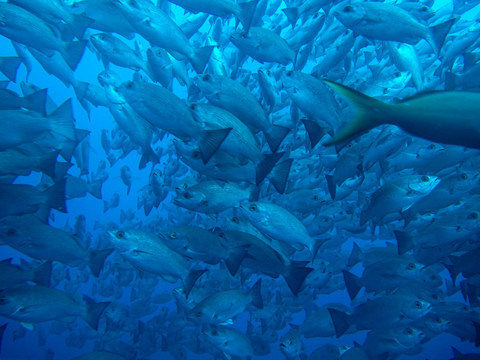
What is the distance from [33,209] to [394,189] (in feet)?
15.3

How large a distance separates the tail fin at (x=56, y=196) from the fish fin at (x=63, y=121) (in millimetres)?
711

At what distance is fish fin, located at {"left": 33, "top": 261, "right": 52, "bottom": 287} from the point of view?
413cm

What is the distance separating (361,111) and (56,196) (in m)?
3.76

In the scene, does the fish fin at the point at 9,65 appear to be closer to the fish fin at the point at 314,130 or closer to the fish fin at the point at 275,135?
the fish fin at the point at 275,135

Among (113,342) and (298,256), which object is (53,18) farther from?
(113,342)

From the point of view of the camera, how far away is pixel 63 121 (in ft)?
13.4

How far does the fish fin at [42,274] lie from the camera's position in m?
4.13

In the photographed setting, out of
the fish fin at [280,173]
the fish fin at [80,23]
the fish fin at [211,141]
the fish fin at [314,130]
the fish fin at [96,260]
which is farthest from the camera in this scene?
the fish fin at [80,23]

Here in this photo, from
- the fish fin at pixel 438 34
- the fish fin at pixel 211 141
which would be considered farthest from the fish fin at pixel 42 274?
the fish fin at pixel 438 34

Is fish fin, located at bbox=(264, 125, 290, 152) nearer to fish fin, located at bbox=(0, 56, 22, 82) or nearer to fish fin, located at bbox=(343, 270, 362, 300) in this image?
fish fin, located at bbox=(343, 270, 362, 300)

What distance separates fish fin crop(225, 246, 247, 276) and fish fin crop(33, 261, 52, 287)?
260cm

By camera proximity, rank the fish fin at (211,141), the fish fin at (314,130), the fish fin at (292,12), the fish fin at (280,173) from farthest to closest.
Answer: the fish fin at (292,12) < the fish fin at (280,173) < the fish fin at (314,130) < the fish fin at (211,141)

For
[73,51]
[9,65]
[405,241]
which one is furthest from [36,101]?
[405,241]

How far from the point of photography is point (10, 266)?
161 inches
